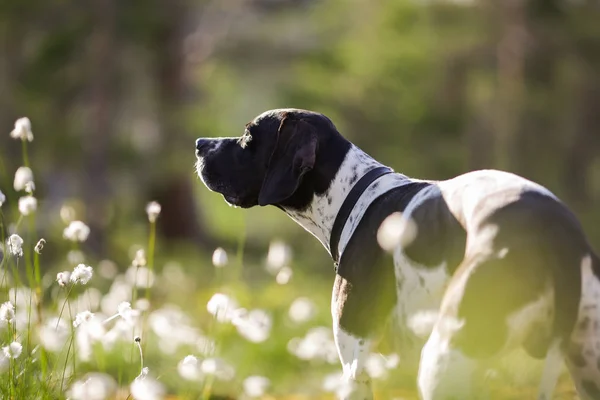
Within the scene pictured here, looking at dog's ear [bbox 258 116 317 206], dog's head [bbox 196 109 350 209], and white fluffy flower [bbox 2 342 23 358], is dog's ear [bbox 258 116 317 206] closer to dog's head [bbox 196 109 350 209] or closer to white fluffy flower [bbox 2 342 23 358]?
dog's head [bbox 196 109 350 209]

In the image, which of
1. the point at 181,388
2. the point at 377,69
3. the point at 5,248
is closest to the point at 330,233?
the point at 5,248

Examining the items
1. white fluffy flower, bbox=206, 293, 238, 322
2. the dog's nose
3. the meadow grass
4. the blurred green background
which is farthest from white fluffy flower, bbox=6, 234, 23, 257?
the blurred green background

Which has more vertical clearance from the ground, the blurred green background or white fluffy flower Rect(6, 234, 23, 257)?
white fluffy flower Rect(6, 234, 23, 257)

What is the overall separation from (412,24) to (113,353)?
14.0 meters

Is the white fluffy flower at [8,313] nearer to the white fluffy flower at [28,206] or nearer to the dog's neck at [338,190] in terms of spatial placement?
the white fluffy flower at [28,206]

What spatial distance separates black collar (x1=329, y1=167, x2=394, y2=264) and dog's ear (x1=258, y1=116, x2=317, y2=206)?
0.73 ft

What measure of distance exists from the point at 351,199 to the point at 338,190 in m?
0.13

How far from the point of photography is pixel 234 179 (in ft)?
14.2

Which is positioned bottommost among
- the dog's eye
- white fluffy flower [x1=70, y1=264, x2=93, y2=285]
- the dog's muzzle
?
white fluffy flower [x1=70, y1=264, x2=93, y2=285]

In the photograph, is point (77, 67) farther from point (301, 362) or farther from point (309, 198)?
point (309, 198)

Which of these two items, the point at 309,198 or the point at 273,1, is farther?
the point at 273,1

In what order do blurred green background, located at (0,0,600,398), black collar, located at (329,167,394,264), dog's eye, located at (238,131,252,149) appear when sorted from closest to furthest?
black collar, located at (329,167,394,264) < dog's eye, located at (238,131,252,149) < blurred green background, located at (0,0,600,398)

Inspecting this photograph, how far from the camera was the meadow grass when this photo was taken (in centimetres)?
353

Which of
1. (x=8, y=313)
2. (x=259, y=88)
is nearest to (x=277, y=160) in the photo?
(x=8, y=313)
